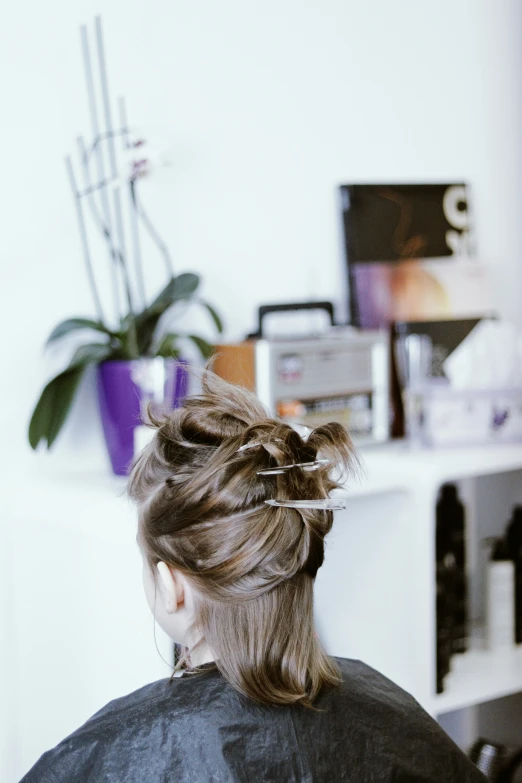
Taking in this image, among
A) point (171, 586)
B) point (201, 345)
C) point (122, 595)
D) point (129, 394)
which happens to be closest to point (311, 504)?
point (171, 586)

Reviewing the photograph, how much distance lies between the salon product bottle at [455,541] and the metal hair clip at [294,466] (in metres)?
0.97

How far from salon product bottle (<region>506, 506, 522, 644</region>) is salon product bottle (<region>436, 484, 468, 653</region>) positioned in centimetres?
14

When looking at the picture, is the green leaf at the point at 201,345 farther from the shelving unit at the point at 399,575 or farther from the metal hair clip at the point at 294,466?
the metal hair clip at the point at 294,466

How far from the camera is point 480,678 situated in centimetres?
192

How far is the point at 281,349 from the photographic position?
179 centimetres

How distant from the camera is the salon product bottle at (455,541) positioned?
2.00 metres

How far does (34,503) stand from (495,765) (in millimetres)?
1153

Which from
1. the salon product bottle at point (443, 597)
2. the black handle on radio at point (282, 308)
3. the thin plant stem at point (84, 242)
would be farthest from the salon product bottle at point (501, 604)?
the thin plant stem at point (84, 242)

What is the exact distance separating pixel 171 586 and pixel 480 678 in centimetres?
105

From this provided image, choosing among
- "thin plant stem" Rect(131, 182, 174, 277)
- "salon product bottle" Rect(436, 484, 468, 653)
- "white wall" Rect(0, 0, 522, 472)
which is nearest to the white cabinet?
"salon product bottle" Rect(436, 484, 468, 653)

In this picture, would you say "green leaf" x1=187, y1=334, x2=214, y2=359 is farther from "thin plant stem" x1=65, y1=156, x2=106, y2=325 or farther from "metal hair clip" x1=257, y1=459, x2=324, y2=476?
"metal hair clip" x1=257, y1=459, x2=324, y2=476

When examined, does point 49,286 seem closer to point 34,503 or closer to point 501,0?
point 34,503

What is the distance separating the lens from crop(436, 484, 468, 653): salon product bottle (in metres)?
2.00

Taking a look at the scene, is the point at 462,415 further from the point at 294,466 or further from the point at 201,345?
the point at 294,466
